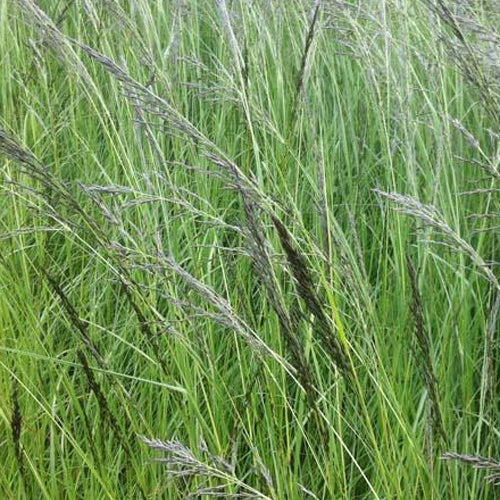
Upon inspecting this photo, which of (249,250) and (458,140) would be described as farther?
(458,140)

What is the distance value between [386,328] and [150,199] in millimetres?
666

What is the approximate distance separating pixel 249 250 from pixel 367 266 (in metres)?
0.96

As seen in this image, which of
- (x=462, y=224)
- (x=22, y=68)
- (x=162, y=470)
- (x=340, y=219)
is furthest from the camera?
(x=22, y=68)

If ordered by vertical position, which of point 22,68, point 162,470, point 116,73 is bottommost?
point 162,470

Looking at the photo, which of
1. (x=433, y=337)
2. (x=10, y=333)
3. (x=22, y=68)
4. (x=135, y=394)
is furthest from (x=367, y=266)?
(x=22, y=68)

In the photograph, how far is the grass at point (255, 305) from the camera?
1.49 meters

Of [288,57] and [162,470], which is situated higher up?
[288,57]

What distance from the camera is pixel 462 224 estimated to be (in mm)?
2268

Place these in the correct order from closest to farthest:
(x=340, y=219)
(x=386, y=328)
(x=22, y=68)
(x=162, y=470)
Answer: (x=162, y=470) → (x=386, y=328) → (x=340, y=219) → (x=22, y=68)

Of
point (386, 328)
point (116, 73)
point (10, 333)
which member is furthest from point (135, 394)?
point (116, 73)

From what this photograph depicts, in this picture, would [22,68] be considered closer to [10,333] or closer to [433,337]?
[10,333]

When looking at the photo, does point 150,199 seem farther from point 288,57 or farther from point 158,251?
point 288,57

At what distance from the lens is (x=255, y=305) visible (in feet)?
7.39

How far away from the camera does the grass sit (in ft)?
4.87
